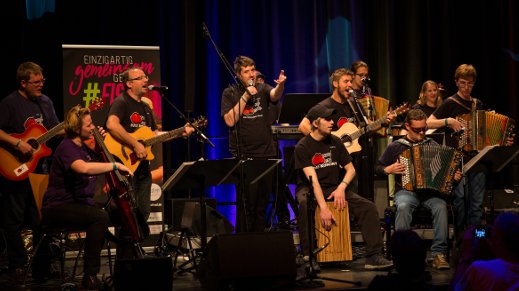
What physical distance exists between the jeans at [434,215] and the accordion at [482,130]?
3.00ft

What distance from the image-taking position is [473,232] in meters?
4.25

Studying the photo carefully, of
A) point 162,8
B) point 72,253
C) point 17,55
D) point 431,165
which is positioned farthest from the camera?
point 162,8

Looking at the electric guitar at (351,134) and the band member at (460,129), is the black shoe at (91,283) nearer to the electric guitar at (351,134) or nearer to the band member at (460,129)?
the electric guitar at (351,134)

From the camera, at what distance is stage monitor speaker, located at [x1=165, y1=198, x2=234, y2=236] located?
297 inches

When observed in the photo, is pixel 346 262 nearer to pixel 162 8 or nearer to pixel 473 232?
pixel 473 232

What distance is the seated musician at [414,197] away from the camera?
745cm

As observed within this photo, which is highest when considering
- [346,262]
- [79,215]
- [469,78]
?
[469,78]

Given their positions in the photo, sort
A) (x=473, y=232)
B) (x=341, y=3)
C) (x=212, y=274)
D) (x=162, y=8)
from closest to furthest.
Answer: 1. (x=473, y=232)
2. (x=212, y=274)
3. (x=162, y=8)
4. (x=341, y=3)

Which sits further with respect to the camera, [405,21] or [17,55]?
[405,21]

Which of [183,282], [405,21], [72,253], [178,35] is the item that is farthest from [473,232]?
[405,21]

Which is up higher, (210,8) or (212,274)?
(210,8)

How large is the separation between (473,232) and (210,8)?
6433mm

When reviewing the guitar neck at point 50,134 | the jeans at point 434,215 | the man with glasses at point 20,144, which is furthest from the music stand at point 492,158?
the man with glasses at point 20,144

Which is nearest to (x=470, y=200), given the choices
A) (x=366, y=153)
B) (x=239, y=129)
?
(x=366, y=153)
